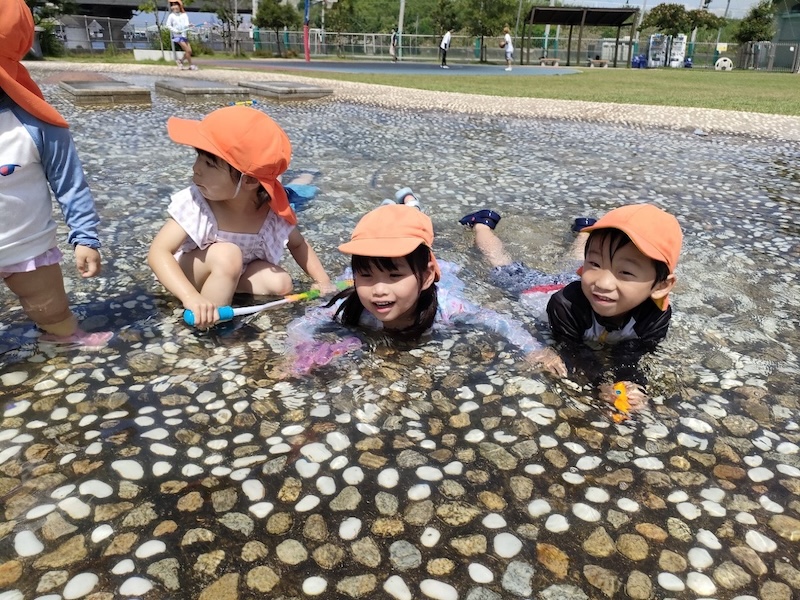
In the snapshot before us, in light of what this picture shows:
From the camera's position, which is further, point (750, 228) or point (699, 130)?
point (699, 130)

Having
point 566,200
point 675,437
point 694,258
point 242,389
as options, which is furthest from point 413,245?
point 566,200

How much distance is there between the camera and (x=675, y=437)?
2684mm

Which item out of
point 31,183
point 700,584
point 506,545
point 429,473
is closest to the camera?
point 700,584

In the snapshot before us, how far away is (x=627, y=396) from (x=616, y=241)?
743 mm

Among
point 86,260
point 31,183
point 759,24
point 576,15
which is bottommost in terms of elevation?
point 86,260

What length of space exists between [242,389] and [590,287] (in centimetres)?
168

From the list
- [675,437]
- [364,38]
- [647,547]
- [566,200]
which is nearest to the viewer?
[647,547]

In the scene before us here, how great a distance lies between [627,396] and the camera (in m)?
2.95

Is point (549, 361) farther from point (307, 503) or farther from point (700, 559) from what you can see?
point (307, 503)

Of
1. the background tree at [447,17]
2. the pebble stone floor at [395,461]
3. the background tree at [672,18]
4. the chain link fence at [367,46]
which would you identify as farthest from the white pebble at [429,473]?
the background tree at [672,18]

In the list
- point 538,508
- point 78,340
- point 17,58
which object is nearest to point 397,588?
point 538,508

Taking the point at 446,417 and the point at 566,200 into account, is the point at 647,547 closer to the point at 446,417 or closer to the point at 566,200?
the point at 446,417

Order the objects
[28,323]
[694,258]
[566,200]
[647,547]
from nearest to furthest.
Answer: [647,547], [28,323], [694,258], [566,200]

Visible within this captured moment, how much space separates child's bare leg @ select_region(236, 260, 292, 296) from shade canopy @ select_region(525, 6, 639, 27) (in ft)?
123
